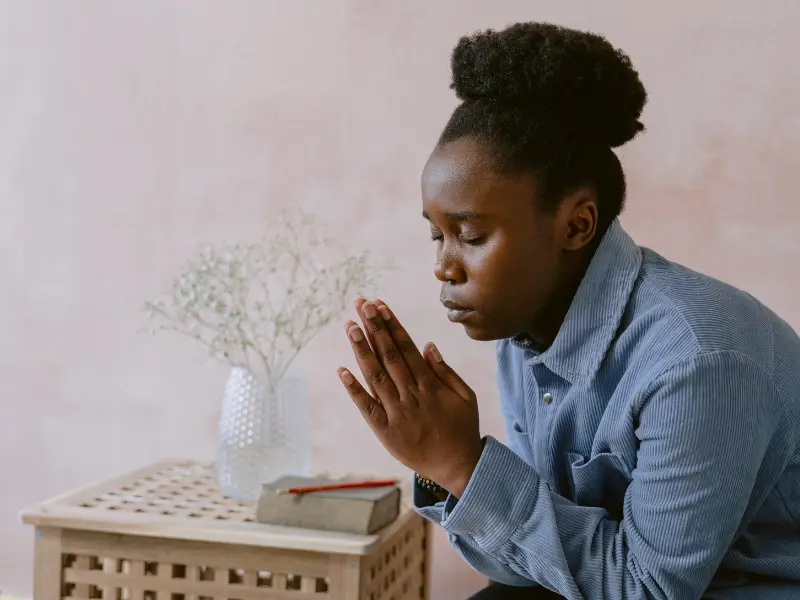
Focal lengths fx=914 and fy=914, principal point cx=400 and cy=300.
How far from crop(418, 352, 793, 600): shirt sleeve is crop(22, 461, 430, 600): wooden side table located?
39 cm

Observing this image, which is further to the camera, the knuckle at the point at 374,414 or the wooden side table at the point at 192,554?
the wooden side table at the point at 192,554

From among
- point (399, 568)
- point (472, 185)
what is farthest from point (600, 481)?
point (399, 568)

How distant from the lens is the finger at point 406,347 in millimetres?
947

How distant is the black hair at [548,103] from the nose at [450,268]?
0.35 ft

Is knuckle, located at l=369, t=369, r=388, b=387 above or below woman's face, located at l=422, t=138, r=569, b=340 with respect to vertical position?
below

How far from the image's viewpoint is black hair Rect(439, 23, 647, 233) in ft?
3.09

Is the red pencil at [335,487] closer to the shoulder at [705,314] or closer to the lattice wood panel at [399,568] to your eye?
the lattice wood panel at [399,568]

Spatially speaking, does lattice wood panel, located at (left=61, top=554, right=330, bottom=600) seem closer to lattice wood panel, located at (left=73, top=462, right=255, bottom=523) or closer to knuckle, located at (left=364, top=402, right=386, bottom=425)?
lattice wood panel, located at (left=73, top=462, right=255, bottom=523)

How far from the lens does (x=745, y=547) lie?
3.07 feet

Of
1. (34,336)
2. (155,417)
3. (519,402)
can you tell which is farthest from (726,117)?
(34,336)

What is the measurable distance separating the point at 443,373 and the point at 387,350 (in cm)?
7

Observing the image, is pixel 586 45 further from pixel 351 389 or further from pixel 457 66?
pixel 351 389

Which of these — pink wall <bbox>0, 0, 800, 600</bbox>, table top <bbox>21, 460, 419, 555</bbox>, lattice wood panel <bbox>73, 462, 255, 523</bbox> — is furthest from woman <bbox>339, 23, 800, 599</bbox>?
pink wall <bbox>0, 0, 800, 600</bbox>

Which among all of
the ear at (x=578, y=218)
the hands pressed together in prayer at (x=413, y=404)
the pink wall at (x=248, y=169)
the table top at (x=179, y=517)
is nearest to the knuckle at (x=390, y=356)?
the hands pressed together in prayer at (x=413, y=404)
